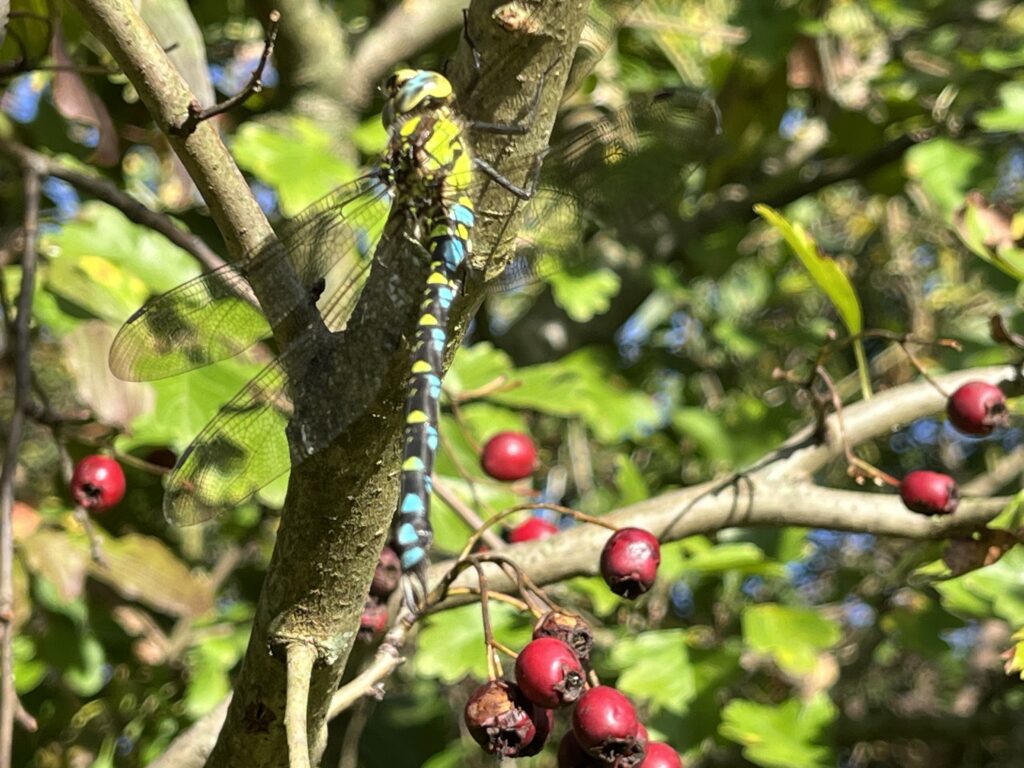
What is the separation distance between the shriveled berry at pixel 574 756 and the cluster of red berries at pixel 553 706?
0.01 metres

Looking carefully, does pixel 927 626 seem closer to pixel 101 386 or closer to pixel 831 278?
pixel 831 278

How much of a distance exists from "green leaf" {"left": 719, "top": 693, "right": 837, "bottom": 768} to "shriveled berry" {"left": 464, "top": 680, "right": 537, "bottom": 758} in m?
1.13

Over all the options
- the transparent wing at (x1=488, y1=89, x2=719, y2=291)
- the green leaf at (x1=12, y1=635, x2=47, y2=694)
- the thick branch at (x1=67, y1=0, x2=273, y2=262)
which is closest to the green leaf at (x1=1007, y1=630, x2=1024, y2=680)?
the transparent wing at (x1=488, y1=89, x2=719, y2=291)

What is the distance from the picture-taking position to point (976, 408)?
1540mm

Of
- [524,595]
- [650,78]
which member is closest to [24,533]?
[524,595]

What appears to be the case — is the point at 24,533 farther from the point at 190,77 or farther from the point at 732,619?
the point at 732,619

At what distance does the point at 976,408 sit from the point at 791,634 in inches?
31.2

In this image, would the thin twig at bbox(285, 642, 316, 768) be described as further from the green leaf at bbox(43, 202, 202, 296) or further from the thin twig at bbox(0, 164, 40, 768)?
the green leaf at bbox(43, 202, 202, 296)

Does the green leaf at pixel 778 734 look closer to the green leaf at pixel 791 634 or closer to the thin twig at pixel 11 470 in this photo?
the green leaf at pixel 791 634

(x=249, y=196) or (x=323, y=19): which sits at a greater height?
(x=249, y=196)

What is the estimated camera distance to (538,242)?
147 centimetres

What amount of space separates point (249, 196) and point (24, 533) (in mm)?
1250

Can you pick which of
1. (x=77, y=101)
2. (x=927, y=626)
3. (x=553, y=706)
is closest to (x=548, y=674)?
(x=553, y=706)

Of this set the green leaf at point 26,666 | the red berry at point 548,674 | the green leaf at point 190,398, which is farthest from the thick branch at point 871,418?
the green leaf at point 26,666
